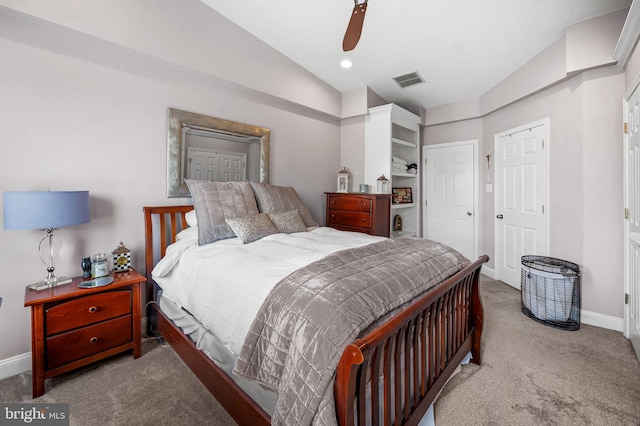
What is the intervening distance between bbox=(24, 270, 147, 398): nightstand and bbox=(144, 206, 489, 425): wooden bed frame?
0.29m

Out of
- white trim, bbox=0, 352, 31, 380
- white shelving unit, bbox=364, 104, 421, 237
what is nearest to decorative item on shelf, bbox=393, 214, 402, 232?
white shelving unit, bbox=364, 104, 421, 237

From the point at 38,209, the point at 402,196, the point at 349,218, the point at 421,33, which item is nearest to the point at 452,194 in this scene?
the point at 402,196

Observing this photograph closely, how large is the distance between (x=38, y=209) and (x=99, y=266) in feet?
1.89

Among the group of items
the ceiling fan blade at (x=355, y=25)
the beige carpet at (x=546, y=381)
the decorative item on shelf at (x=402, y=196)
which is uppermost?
the ceiling fan blade at (x=355, y=25)

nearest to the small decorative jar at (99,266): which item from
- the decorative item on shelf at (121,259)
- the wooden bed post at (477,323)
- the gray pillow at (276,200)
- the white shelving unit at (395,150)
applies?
the decorative item on shelf at (121,259)

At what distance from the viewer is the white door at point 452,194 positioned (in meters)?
4.50

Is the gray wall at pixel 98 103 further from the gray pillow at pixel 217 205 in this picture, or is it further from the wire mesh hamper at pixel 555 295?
the wire mesh hamper at pixel 555 295

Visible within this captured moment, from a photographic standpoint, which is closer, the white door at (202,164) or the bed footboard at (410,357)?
the bed footboard at (410,357)

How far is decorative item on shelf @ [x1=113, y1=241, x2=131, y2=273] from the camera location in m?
2.30

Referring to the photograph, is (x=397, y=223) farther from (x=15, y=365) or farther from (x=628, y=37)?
(x=15, y=365)

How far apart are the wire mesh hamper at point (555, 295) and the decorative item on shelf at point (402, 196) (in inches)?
77.8

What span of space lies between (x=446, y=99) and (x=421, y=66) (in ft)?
3.67

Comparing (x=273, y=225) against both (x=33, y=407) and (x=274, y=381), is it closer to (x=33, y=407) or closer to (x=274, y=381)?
(x=274, y=381)

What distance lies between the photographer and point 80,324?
6.24 ft
